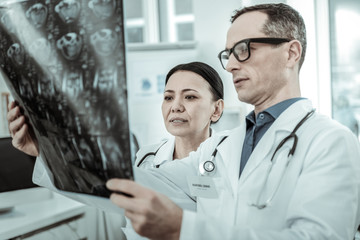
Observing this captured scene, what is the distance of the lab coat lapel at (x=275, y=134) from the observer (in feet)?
2.70

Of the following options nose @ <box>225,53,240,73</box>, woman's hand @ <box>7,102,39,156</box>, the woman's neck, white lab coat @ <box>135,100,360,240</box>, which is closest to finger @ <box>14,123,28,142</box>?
woman's hand @ <box>7,102,39,156</box>

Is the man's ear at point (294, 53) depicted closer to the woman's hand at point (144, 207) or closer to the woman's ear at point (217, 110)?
the woman's ear at point (217, 110)

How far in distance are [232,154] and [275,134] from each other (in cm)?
14

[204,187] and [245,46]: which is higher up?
[245,46]

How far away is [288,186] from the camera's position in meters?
0.75

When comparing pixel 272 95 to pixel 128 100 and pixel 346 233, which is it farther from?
pixel 128 100

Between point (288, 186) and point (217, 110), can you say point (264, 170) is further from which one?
point (217, 110)

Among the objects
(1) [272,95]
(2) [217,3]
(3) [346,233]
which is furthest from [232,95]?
(3) [346,233]

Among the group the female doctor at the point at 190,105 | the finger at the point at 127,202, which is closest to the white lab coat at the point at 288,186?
the finger at the point at 127,202

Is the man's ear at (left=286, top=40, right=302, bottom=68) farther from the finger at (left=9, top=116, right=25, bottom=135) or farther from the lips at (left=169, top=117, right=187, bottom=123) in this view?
the finger at (left=9, top=116, right=25, bottom=135)

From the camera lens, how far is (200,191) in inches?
34.5

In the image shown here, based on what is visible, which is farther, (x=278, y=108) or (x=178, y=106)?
(x=178, y=106)

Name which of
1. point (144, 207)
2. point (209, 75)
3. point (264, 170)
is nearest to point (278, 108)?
point (264, 170)

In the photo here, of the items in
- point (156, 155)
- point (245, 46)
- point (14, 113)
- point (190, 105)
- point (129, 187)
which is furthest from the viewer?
point (156, 155)
